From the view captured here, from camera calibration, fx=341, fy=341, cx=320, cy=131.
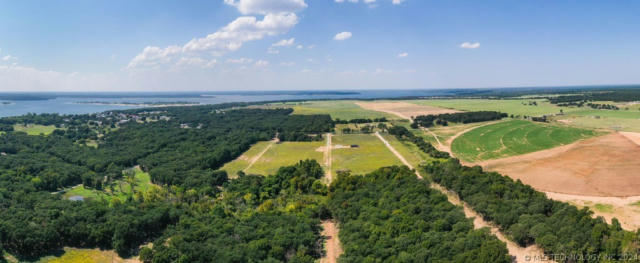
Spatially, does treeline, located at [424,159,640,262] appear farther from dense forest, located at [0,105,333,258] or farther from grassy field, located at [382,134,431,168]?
dense forest, located at [0,105,333,258]

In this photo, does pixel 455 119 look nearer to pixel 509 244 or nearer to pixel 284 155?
pixel 284 155

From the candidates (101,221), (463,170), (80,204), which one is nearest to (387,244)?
(463,170)

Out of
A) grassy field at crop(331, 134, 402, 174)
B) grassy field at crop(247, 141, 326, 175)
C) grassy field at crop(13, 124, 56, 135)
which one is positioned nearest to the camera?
grassy field at crop(331, 134, 402, 174)

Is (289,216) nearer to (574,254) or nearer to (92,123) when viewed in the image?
(574,254)

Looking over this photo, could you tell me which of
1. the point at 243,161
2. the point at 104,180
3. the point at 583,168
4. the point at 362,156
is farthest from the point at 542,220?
the point at 104,180

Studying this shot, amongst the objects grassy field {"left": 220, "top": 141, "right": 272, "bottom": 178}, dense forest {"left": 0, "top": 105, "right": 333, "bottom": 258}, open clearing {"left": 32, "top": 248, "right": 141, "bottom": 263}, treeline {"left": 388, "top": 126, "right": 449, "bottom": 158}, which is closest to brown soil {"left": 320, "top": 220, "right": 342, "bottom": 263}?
dense forest {"left": 0, "top": 105, "right": 333, "bottom": 258}
